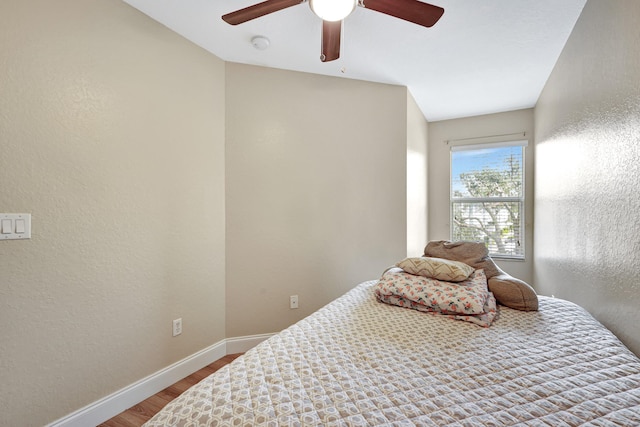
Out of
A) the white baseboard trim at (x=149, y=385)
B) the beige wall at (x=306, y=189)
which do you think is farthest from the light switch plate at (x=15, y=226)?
the beige wall at (x=306, y=189)

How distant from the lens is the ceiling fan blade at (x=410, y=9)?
1.28 metres

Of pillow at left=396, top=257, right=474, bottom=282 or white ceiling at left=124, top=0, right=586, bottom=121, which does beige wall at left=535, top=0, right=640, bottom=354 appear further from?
pillow at left=396, top=257, right=474, bottom=282

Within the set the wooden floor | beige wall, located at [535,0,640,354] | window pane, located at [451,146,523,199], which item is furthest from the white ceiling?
the wooden floor

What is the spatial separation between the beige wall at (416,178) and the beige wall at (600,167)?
1.19m

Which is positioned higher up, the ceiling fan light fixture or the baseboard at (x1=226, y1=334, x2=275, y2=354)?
the ceiling fan light fixture

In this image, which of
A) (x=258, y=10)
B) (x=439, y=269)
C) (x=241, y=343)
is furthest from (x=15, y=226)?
(x=439, y=269)

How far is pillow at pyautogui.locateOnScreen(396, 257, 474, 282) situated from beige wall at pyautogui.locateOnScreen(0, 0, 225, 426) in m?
1.53

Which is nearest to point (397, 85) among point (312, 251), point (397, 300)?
point (312, 251)

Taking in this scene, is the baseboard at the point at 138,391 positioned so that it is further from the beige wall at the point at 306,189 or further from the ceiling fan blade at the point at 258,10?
the ceiling fan blade at the point at 258,10

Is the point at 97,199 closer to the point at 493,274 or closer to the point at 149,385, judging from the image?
the point at 149,385

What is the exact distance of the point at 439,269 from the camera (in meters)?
1.77

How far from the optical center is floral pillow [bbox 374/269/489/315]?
1.48 m

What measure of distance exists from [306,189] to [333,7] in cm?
151

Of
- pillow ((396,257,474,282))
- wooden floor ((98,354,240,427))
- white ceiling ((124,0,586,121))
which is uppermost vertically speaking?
white ceiling ((124,0,586,121))
